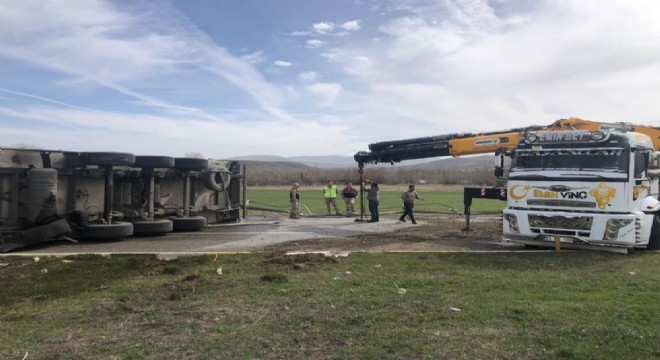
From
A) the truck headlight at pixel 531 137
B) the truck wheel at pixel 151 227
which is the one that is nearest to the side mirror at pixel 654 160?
the truck headlight at pixel 531 137

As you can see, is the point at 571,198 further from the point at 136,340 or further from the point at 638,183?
the point at 136,340

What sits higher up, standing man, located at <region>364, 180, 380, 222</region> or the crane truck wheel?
the crane truck wheel

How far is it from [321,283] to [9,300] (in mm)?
3881

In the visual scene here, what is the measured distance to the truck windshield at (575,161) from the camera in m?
10.5

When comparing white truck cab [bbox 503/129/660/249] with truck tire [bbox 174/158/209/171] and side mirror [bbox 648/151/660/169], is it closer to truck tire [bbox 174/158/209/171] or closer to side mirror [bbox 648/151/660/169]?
side mirror [bbox 648/151/660/169]

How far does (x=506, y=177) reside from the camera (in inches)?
488

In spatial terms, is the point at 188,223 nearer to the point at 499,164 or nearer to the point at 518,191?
the point at 499,164

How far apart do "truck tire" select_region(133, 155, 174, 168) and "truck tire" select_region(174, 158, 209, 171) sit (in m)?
0.57

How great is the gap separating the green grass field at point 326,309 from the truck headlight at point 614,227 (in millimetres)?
1119

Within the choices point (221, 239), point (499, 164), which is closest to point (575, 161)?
point (499, 164)

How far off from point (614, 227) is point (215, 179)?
10.9m

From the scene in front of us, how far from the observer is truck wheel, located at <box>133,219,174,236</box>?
Result: 13.1 m

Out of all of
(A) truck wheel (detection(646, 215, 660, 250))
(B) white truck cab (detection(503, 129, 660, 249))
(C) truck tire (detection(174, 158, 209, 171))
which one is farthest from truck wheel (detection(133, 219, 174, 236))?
(A) truck wheel (detection(646, 215, 660, 250))

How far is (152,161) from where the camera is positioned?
44.3ft
